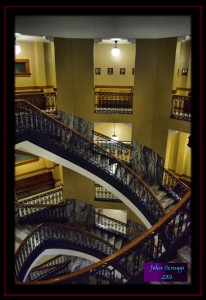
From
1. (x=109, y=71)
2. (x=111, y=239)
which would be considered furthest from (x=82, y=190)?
A: (x=109, y=71)

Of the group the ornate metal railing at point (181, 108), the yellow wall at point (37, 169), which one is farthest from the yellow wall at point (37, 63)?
the ornate metal railing at point (181, 108)

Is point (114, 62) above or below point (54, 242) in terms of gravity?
above

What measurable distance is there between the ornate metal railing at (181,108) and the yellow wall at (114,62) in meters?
4.52

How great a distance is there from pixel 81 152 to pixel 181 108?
452 cm

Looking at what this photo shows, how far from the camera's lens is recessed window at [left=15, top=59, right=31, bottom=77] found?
38.0 feet

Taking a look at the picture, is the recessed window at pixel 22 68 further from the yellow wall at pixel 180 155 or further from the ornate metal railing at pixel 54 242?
the yellow wall at pixel 180 155

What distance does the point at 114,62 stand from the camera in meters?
13.0

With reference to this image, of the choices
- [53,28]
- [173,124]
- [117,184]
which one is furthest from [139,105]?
[53,28]

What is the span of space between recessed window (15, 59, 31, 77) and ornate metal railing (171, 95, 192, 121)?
755 cm

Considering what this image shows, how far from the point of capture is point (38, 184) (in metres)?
13.4

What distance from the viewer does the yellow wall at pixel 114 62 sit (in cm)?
1273

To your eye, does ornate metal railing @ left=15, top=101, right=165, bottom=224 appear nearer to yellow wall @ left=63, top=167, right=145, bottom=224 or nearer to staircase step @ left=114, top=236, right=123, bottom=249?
yellow wall @ left=63, top=167, right=145, bottom=224

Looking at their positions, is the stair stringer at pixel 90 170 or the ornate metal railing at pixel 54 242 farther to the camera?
the stair stringer at pixel 90 170

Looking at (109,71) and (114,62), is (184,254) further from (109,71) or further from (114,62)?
(114,62)
